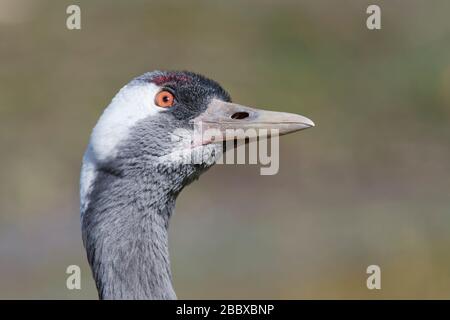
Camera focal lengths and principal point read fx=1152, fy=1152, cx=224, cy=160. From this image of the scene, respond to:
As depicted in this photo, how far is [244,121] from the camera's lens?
20.1 ft

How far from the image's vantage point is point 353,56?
52.9ft

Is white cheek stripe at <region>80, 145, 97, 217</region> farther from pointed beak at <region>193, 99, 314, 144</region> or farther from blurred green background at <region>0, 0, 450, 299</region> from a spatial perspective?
blurred green background at <region>0, 0, 450, 299</region>

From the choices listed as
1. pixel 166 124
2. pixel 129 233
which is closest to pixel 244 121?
pixel 166 124

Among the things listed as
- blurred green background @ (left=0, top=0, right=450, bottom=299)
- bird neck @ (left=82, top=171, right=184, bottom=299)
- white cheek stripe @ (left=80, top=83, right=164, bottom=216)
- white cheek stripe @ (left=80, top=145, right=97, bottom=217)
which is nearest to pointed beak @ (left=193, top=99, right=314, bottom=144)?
white cheek stripe @ (left=80, top=83, right=164, bottom=216)

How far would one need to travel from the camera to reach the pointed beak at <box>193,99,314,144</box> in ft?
19.9

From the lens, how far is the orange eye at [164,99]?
605 centimetres

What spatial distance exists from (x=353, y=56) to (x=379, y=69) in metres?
0.49

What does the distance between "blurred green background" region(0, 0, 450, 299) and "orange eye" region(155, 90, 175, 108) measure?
4.32 metres

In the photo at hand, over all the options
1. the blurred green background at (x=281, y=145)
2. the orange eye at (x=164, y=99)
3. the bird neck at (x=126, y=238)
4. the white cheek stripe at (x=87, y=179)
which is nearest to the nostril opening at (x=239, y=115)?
the orange eye at (x=164, y=99)

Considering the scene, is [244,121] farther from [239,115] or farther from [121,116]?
[121,116]

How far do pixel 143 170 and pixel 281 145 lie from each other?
8.07m

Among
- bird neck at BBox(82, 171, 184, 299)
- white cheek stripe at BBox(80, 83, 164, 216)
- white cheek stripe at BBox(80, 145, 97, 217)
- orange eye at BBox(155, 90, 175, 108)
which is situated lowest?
bird neck at BBox(82, 171, 184, 299)

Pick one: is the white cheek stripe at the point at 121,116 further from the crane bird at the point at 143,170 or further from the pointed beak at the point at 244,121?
the pointed beak at the point at 244,121
